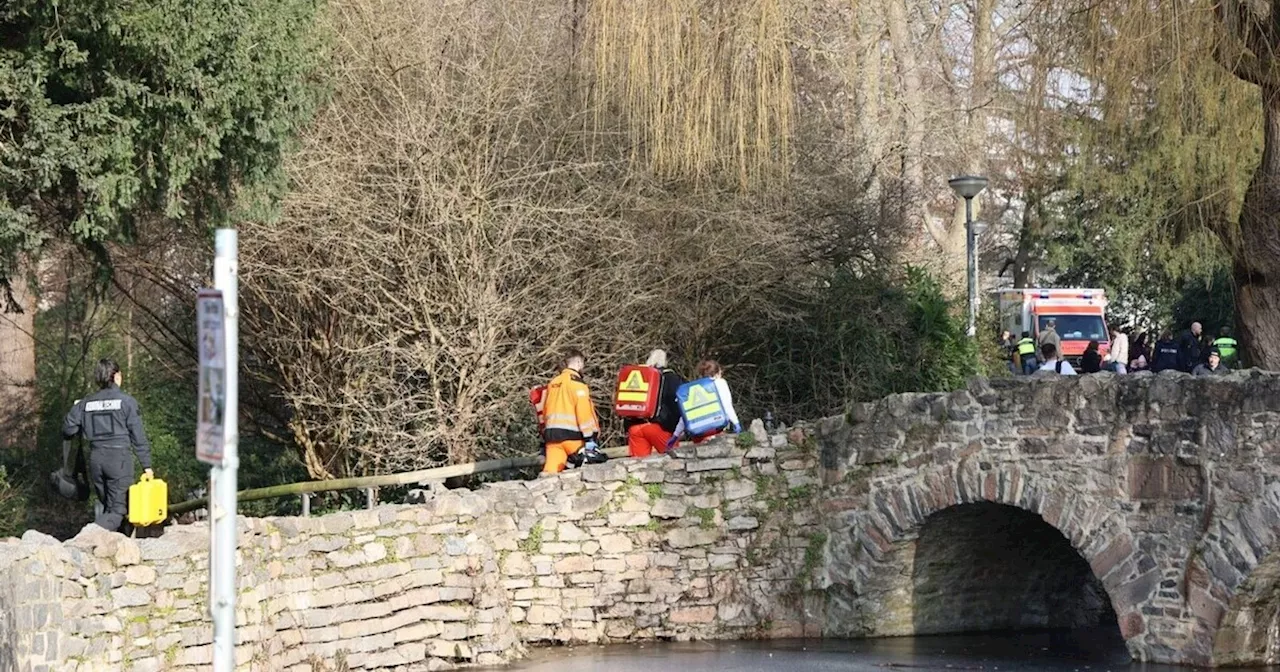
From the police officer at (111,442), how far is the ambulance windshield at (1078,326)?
21862mm

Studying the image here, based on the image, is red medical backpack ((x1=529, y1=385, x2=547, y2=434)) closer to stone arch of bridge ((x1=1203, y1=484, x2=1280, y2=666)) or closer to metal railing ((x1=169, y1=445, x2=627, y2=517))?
metal railing ((x1=169, y1=445, x2=627, y2=517))

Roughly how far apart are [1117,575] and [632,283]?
18.5 feet

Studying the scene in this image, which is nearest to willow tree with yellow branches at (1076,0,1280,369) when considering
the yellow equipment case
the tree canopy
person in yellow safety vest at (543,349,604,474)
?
person in yellow safety vest at (543,349,604,474)

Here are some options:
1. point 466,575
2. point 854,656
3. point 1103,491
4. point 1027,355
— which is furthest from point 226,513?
point 1027,355

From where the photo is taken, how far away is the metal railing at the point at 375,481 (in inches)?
607

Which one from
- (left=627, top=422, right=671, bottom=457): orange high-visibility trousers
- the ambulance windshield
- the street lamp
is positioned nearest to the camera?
(left=627, top=422, right=671, bottom=457): orange high-visibility trousers

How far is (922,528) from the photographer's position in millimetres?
16703

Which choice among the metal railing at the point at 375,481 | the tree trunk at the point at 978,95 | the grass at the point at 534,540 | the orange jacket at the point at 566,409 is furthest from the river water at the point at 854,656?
the tree trunk at the point at 978,95

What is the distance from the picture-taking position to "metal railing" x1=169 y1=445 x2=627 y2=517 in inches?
607

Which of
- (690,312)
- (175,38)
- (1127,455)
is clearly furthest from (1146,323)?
(175,38)

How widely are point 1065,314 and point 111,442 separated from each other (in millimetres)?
22720

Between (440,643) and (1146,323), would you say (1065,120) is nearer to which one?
(440,643)

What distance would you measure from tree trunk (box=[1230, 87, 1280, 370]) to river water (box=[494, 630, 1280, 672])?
10.1 ft

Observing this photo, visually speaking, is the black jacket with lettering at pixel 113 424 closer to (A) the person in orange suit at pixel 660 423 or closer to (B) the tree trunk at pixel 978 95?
(A) the person in orange suit at pixel 660 423
